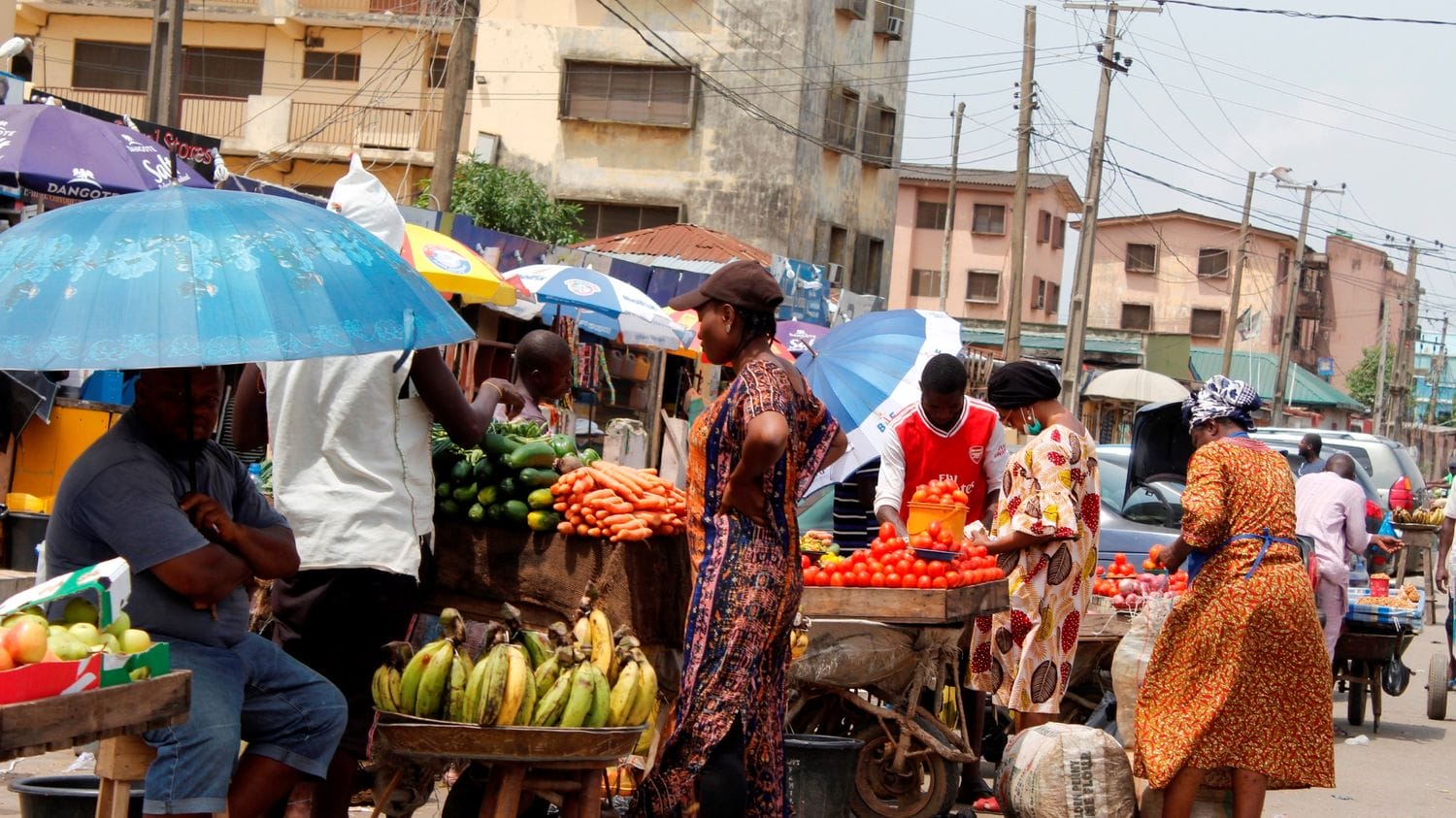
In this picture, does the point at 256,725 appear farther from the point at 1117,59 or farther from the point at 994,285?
the point at 994,285

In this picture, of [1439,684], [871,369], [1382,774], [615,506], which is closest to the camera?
[615,506]

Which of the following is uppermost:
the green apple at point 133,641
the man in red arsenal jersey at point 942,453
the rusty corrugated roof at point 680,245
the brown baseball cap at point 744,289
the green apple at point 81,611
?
the rusty corrugated roof at point 680,245

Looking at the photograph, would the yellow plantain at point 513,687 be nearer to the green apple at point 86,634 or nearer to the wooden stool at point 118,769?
the wooden stool at point 118,769

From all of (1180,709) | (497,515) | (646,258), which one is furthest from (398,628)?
(646,258)

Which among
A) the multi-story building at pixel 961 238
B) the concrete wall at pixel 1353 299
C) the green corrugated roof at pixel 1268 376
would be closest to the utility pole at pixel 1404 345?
the green corrugated roof at pixel 1268 376

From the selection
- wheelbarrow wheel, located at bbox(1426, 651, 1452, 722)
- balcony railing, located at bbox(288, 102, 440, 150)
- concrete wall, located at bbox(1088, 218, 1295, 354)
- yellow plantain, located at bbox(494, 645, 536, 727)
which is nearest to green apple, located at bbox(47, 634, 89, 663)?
yellow plantain, located at bbox(494, 645, 536, 727)

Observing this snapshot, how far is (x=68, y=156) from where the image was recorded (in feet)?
36.2

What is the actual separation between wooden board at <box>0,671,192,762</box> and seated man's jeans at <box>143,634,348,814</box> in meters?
0.17

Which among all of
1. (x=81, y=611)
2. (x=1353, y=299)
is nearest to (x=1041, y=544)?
(x=81, y=611)

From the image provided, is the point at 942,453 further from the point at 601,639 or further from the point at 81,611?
the point at 81,611

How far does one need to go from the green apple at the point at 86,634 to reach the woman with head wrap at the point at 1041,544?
15.1ft

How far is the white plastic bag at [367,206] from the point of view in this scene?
5.69m

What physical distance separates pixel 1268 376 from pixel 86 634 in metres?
61.7

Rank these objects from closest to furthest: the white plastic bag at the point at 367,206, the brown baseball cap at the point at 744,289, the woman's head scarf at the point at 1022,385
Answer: the brown baseball cap at the point at 744,289 → the white plastic bag at the point at 367,206 → the woman's head scarf at the point at 1022,385
